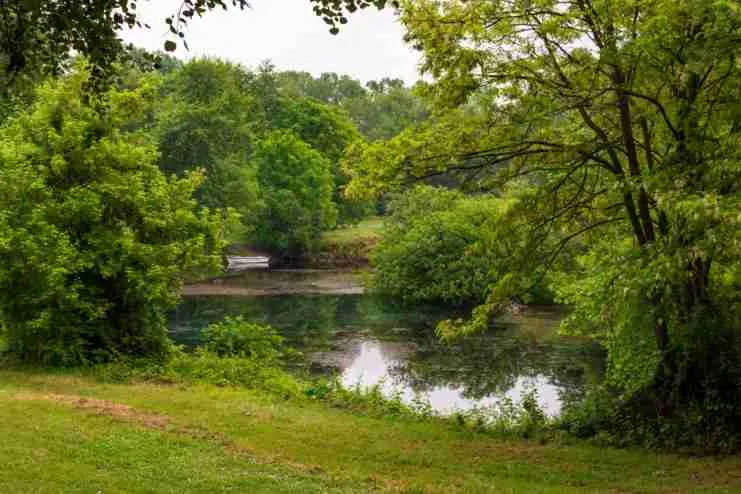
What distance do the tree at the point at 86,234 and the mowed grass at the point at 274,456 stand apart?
4158 millimetres

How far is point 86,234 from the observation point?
21031 mm

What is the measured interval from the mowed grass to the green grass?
157ft

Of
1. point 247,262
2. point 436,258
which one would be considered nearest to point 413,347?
point 436,258

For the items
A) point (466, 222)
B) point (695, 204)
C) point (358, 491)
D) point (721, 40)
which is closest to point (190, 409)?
point (358, 491)

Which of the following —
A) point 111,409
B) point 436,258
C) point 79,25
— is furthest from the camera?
point 436,258

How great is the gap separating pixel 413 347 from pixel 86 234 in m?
14.0

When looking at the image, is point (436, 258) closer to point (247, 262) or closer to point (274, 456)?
point (247, 262)

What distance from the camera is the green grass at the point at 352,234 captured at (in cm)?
6450

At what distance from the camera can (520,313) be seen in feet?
130

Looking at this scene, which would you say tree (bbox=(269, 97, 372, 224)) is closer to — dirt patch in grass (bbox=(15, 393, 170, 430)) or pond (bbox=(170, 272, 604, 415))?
pond (bbox=(170, 272, 604, 415))

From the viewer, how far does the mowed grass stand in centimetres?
959

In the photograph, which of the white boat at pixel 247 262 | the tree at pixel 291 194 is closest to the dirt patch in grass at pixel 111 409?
the white boat at pixel 247 262

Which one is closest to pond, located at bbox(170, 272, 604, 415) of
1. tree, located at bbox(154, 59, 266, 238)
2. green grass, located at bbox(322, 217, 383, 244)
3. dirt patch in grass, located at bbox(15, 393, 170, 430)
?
dirt patch in grass, located at bbox(15, 393, 170, 430)

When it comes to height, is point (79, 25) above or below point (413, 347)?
above
